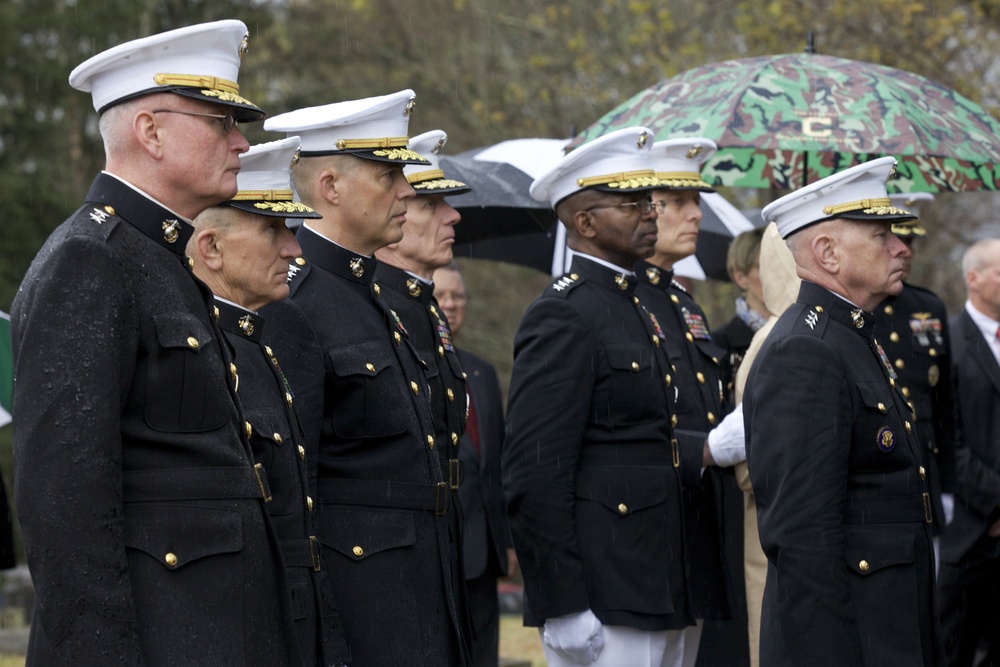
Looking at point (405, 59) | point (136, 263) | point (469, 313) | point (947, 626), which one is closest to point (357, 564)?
point (136, 263)

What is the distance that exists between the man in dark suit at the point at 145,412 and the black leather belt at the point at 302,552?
579mm

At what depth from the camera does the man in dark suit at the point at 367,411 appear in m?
4.51

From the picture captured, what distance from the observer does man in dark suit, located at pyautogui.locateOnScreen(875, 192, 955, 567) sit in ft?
24.6

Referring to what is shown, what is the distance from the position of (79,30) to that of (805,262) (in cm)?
1645

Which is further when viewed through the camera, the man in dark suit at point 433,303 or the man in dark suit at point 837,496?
the man in dark suit at point 433,303

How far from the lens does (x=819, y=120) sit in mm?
6406

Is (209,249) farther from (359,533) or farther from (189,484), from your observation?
(189,484)

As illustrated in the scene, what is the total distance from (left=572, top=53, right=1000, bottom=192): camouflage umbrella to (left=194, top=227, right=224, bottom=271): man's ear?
2681 mm

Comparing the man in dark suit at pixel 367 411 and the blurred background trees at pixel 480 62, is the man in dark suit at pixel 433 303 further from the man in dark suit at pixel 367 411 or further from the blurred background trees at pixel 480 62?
the blurred background trees at pixel 480 62

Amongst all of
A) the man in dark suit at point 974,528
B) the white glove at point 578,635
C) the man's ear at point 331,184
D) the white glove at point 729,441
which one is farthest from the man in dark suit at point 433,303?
the man in dark suit at point 974,528

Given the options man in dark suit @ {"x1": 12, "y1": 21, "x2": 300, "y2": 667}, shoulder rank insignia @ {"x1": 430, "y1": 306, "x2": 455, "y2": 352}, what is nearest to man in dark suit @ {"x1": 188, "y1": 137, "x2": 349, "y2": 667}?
man in dark suit @ {"x1": 12, "y1": 21, "x2": 300, "y2": 667}

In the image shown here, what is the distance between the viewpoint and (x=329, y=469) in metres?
4.53

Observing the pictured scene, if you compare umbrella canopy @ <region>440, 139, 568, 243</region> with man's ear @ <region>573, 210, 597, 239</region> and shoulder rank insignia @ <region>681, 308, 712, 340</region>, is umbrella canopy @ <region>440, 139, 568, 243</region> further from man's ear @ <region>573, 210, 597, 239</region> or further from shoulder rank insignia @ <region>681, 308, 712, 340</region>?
man's ear @ <region>573, 210, 597, 239</region>

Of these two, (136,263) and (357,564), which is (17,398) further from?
(357,564)
